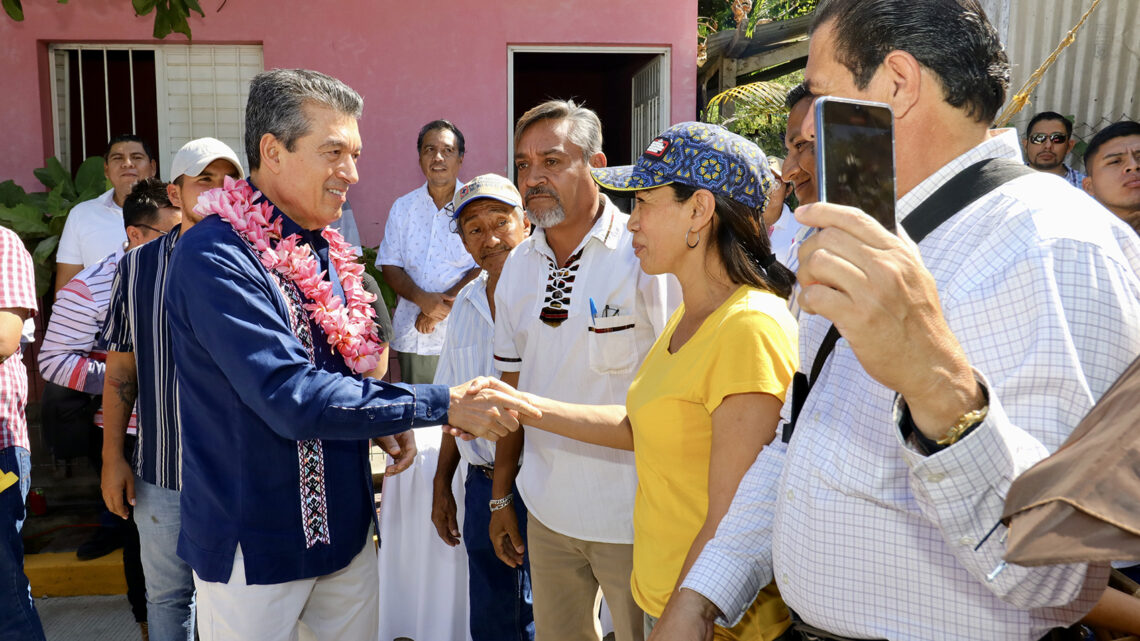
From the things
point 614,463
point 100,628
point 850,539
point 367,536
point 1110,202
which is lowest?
point 100,628

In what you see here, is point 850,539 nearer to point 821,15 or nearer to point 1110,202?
point 821,15

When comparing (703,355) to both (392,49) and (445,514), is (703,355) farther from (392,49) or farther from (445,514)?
(392,49)

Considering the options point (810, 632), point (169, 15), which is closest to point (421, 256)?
point (169, 15)

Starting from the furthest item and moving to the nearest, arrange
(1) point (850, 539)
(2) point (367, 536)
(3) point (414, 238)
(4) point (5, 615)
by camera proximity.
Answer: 1. (3) point (414, 238)
2. (4) point (5, 615)
3. (2) point (367, 536)
4. (1) point (850, 539)

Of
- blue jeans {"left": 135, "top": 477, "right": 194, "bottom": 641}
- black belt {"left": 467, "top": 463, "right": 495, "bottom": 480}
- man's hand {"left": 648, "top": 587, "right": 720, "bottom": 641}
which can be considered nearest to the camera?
man's hand {"left": 648, "top": 587, "right": 720, "bottom": 641}

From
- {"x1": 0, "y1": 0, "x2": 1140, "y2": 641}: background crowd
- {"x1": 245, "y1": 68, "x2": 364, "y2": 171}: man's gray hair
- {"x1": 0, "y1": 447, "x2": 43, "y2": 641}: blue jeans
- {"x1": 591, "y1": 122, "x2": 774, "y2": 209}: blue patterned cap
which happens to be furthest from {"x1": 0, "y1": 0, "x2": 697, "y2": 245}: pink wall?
{"x1": 591, "y1": 122, "x2": 774, "y2": 209}: blue patterned cap

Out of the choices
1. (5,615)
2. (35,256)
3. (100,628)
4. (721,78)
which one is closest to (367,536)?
(5,615)

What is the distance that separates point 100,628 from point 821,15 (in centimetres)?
488

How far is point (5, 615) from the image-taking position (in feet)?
10.6

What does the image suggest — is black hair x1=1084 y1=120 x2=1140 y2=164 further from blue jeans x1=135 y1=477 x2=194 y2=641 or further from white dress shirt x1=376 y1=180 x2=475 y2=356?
blue jeans x1=135 y1=477 x2=194 y2=641

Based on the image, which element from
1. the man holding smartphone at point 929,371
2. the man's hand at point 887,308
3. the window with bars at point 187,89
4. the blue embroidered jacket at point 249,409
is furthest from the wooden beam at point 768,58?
the man's hand at point 887,308

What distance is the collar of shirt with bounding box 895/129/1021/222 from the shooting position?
154cm

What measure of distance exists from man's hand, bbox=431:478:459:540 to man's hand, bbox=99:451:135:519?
1248 millimetres

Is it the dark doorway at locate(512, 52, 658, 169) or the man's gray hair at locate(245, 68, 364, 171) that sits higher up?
the dark doorway at locate(512, 52, 658, 169)
